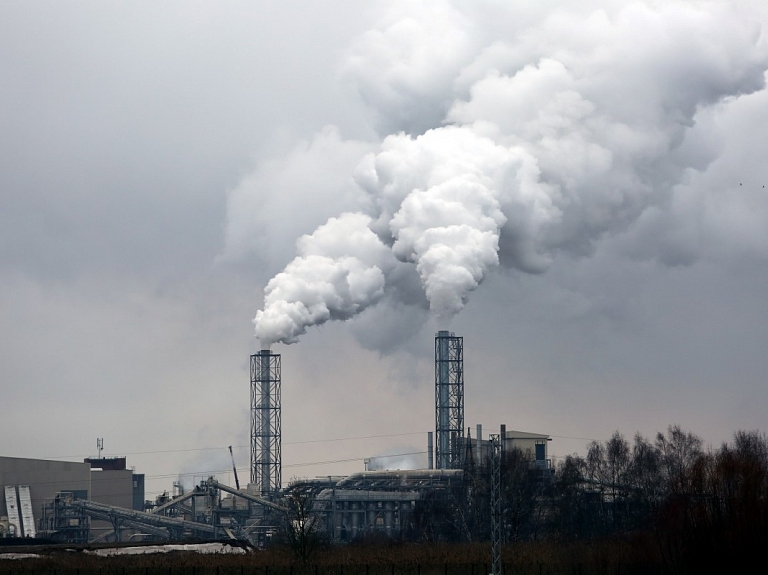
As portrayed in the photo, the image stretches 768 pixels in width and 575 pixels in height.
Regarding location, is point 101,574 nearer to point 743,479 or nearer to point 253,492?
point 743,479

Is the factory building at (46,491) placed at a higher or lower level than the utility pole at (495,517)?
lower

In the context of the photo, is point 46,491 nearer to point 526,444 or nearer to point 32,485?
point 32,485

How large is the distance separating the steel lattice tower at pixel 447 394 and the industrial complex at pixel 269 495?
0.27 feet

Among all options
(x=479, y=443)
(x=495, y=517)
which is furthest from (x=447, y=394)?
(x=495, y=517)

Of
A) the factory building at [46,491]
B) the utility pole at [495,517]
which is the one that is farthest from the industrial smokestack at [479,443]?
the utility pole at [495,517]

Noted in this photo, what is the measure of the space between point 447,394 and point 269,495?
17.2m

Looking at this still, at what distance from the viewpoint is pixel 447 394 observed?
91500mm

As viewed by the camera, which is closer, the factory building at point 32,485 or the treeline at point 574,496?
the treeline at point 574,496

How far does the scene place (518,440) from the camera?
327 ft

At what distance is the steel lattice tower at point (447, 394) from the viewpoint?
90.7 m

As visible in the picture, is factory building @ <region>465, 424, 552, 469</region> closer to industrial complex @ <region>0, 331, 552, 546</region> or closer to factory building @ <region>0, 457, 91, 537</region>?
industrial complex @ <region>0, 331, 552, 546</region>

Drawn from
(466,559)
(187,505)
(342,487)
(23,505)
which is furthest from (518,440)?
(466,559)

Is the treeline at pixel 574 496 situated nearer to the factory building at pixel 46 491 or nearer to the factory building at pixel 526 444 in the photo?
the factory building at pixel 526 444

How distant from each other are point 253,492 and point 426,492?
67.8 feet
